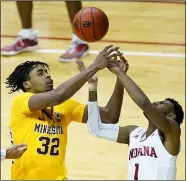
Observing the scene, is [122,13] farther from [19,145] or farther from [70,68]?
[19,145]

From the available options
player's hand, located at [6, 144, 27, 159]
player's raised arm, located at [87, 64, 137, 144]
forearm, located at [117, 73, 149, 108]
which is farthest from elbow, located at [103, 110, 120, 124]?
player's hand, located at [6, 144, 27, 159]

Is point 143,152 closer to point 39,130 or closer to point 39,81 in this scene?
point 39,130

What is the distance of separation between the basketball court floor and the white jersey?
4.55 ft

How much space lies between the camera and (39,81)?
3777mm

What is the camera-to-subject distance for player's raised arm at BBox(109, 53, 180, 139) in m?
3.29

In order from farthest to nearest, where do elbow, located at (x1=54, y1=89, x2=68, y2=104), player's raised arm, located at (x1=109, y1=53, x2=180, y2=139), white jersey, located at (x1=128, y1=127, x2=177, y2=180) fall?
elbow, located at (x1=54, y1=89, x2=68, y2=104), white jersey, located at (x1=128, y1=127, x2=177, y2=180), player's raised arm, located at (x1=109, y1=53, x2=180, y2=139)

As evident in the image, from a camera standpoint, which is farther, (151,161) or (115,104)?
(115,104)

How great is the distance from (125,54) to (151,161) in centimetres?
336

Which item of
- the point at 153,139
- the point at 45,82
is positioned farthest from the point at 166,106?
the point at 45,82

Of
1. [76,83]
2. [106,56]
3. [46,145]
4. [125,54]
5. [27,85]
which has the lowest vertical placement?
[125,54]

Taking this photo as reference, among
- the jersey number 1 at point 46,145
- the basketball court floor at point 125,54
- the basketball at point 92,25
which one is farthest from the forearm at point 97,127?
the basketball court floor at point 125,54

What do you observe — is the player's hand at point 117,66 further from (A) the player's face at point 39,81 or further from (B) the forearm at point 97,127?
(A) the player's face at point 39,81

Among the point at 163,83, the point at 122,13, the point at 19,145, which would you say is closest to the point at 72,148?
the point at 163,83

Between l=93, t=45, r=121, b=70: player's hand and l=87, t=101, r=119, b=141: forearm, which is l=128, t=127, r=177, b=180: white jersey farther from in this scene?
l=93, t=45, r=121, b=70: player's hand
